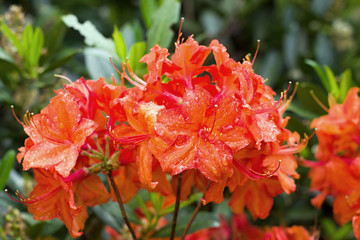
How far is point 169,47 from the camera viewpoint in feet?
7.18

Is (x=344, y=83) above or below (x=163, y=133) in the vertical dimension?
below

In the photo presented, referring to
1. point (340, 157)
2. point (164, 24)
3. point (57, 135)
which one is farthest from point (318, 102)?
point (57, 135)

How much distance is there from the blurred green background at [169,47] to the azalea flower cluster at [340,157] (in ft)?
0.39

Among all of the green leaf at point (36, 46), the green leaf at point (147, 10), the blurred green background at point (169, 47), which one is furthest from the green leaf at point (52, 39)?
the green leaf at point (147, 10)

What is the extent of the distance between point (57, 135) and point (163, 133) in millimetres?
276

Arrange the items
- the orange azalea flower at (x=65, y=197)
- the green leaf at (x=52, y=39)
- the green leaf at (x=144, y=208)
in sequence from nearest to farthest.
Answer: the orange azalea flower at (x=65, y=197), the green leaf at (x=144, y=208), the green leaf at (x=52, y=39)

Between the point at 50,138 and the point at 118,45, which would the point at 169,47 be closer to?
the point at 118,45

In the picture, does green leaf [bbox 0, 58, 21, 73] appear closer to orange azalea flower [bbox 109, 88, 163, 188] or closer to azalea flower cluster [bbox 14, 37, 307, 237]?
azalea flower cluster [bbox 14, 37, 307, 237]

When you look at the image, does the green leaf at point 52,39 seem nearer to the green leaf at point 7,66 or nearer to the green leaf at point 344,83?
the green leaf at point 7,66

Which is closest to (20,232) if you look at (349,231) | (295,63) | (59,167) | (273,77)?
(59,167)

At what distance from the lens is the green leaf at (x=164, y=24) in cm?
153

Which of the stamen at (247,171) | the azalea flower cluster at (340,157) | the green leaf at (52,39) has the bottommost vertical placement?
the azalea flower cluster at (340,157)

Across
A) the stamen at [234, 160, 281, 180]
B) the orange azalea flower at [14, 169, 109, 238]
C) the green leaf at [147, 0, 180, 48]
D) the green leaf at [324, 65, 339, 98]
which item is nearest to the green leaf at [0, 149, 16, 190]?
the orange azalea flower at [14, 169, 109, 238]

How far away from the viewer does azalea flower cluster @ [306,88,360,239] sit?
1.42 metres
